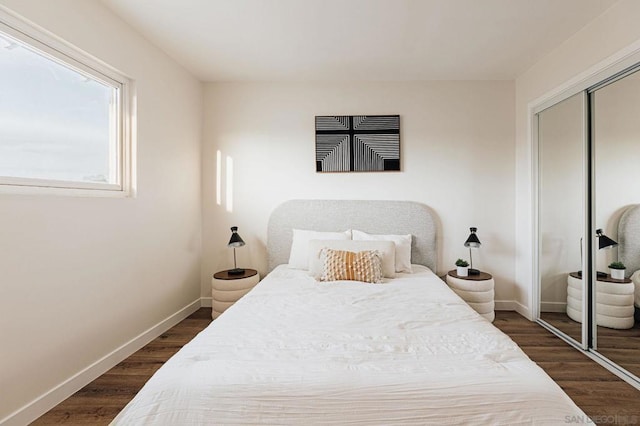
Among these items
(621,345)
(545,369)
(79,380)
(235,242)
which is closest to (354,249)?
(235,242)

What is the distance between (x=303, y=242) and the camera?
11.1 ft

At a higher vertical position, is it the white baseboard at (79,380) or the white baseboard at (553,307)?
the white baseboard at (553,307)

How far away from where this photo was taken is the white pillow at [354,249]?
2.94 metres

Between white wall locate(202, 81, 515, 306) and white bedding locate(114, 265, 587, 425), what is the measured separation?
6.57 feet

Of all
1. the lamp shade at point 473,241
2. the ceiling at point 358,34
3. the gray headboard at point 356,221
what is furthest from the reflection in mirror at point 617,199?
the gray headboard at point 356,221

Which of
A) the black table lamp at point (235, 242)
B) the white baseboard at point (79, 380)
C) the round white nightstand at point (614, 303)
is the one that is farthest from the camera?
the black table lamp at point (235, 242)

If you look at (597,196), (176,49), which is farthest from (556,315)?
(176,49)

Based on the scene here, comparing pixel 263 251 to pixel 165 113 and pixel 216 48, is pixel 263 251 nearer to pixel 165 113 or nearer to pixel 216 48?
pixel 165 113

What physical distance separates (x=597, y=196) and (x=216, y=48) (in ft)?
11.0

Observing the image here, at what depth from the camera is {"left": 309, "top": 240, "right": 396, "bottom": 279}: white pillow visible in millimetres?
2943

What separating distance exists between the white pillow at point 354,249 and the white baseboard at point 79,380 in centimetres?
151

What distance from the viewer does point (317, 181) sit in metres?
3.66

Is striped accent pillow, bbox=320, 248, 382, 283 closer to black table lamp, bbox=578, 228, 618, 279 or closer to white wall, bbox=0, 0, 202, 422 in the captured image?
white wall, bbox=0, 0, 202, 422

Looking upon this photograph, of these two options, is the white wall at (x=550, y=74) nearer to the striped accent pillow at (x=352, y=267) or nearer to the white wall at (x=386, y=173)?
the white wall at (x=386, y=173)
